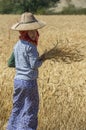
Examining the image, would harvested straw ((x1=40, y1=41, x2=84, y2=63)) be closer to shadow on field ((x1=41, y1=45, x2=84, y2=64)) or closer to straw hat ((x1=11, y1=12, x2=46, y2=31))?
shadow on field ((x1=41, y1=45, x2=84, y2=64))

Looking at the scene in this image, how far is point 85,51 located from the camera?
25.0 ft

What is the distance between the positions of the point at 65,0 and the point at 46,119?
56.0m

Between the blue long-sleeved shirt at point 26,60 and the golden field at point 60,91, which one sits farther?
the golden field at point 60,91

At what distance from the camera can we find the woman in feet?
19.7

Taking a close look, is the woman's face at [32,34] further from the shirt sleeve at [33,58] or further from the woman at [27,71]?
the shirt sleeve at [33,58]

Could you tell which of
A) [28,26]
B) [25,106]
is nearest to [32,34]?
[28,26]

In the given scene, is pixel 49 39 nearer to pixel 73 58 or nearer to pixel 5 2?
pixel 73 58

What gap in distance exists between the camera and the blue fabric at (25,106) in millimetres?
6113

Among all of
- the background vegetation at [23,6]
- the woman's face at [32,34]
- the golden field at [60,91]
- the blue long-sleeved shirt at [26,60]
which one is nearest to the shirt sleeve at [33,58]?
the blue long-sleeved shirt at [26,60]

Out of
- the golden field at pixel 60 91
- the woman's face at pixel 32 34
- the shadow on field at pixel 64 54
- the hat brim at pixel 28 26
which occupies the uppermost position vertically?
the hat brim at pixel 28 26

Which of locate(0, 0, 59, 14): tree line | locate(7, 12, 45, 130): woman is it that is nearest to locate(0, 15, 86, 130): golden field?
locate(7, 12, 45, 130): woman

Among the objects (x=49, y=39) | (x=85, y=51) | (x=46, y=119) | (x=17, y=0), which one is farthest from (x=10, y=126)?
(x=17, y=0)

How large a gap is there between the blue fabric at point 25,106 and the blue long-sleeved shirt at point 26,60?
0.08 m

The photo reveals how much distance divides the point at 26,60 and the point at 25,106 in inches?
22.6
